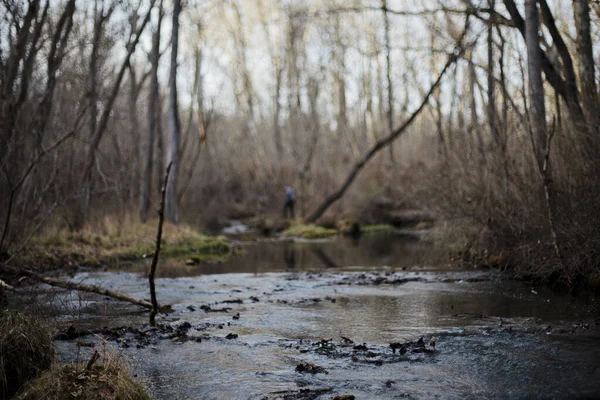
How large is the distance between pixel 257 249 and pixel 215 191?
1792cm

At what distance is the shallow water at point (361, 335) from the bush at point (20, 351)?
1137 mm

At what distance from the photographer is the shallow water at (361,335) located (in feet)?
19.9

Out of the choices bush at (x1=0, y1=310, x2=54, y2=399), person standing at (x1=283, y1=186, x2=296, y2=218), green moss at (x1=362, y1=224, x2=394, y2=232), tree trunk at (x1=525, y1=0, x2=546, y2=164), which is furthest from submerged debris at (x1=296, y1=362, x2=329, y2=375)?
person standing at (x1=283, y1=186, x2=296, y2=218)

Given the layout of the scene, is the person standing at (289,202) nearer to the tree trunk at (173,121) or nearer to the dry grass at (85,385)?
the tree trunk at (173,121)

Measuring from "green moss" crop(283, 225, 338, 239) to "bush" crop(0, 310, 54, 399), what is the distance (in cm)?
2240

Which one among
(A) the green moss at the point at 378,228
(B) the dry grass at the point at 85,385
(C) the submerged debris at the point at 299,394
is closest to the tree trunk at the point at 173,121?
(A) the green moss at the point at 378,228

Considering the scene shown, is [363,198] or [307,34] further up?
[307,34]

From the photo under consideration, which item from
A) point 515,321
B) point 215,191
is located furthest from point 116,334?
point 215,191

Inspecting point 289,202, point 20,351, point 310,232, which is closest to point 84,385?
point 20,351

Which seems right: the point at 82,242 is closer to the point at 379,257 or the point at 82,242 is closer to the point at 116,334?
the point at 379,257

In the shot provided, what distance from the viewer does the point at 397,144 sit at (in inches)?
1607

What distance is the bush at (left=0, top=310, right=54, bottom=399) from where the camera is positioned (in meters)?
5.49

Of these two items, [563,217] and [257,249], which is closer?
[563,217]

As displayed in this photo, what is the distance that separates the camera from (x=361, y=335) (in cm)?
814
